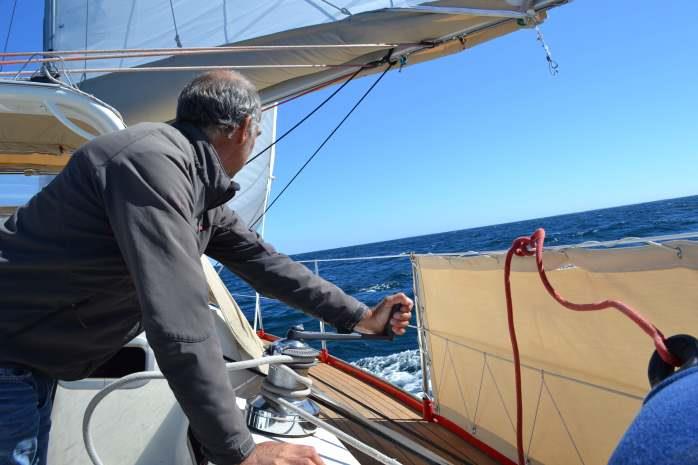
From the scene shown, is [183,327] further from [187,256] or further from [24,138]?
[24,138]

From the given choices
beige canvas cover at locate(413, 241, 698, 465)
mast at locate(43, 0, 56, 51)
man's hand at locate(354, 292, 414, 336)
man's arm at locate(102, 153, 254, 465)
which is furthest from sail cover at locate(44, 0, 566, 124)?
man's arm at locate(102, 153, 254, 465)

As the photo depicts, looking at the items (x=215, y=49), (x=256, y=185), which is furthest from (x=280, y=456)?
(x=256, y=185)

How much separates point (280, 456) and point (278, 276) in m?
0.63

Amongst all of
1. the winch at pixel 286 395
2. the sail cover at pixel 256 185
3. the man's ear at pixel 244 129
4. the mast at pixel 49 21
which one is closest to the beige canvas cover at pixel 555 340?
the winch at pixel 286 395

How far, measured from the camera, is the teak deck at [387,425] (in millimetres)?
2215

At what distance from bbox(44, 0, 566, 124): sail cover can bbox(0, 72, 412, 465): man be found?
9.26 feet

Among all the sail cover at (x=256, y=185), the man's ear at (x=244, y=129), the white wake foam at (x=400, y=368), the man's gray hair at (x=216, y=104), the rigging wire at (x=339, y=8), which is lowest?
the white wake foam at (x=400, y=368)

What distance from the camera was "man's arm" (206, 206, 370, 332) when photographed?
51.4 inches

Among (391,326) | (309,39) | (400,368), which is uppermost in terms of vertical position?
(309,39)

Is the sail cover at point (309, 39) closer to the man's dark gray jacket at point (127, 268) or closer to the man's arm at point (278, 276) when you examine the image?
the man's arm at point (278, 276)

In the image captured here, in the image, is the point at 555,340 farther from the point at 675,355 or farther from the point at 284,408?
the point at 675,355

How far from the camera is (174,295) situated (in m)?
0.72

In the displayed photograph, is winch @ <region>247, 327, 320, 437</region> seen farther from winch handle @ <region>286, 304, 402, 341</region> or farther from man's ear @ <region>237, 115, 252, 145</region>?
man's ear @ <region>237, 115, 252, 145</region>

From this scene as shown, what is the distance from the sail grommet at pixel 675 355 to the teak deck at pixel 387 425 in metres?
1.35
